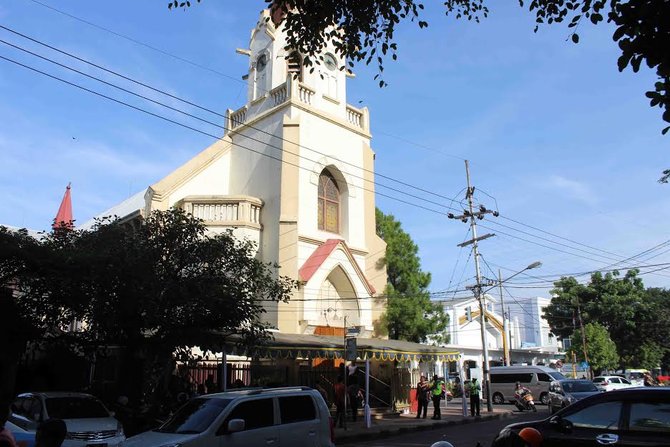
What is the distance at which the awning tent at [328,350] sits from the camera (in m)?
17.5

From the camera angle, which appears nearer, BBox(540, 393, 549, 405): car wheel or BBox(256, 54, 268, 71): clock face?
BBox(256, 54, 268, 71): clock face

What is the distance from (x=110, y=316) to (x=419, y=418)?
13557mm

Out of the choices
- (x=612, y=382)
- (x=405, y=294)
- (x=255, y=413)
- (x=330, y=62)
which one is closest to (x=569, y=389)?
(x=405, y=294)

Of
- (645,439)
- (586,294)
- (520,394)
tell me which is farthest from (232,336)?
(586,294)

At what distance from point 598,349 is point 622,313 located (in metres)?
6.60

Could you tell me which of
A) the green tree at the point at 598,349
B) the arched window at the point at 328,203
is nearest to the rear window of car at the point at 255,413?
the arched window at the point at 328,203

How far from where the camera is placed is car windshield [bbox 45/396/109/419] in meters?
11.9

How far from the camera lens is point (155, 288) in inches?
538

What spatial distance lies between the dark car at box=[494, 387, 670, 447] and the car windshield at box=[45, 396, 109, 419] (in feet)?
31.3

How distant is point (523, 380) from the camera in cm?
3209

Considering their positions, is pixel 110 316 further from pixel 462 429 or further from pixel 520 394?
pixel 520 394

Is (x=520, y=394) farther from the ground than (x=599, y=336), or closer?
closer

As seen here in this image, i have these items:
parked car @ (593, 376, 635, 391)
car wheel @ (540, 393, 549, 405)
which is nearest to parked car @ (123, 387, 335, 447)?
car wheel @ (540, 393, 549, 405)

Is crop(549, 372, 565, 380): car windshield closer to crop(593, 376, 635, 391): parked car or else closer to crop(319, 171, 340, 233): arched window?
crop(593, 376, 635, 391): parked car
